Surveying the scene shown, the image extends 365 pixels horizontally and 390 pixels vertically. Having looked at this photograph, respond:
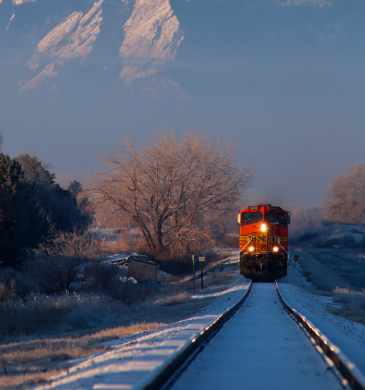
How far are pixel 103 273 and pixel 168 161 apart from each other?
21.9 meters

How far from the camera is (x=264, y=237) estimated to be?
2439cm

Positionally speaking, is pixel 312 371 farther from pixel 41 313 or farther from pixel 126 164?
pixel 126 164

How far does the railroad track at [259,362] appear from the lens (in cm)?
474

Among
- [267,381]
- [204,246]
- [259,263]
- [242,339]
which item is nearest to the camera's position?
[267,381]

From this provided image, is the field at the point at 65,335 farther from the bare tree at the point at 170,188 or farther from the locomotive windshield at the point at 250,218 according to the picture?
the bare tree at the point at 170,188

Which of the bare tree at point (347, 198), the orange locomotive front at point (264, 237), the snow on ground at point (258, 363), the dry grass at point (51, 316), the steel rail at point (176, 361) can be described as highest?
the bare tree at point (347, 198)

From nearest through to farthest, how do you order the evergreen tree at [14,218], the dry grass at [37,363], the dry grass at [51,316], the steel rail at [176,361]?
the steel rail at [176,361]
the dry grass at [37,363]
the dry grass at [51,316]
the evergreen tree at [14,218]

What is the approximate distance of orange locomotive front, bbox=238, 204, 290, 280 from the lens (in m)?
24.2

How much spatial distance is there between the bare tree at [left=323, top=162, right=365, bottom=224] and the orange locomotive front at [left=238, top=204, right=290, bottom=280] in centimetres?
7109

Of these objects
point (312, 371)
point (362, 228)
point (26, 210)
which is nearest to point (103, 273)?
Answer: point (26, 210)

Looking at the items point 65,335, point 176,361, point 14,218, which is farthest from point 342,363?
point 14,218

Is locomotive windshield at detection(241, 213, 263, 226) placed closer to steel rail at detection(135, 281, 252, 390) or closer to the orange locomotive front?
the orange locomotive front

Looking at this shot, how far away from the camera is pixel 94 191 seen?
4966 cm

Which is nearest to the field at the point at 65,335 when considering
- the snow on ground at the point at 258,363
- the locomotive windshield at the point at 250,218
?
the snow on ground at the point at 258,363
